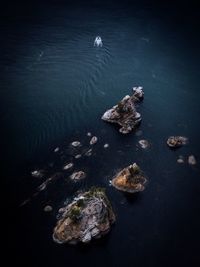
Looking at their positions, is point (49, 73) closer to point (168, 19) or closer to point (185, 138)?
point (185, 138)

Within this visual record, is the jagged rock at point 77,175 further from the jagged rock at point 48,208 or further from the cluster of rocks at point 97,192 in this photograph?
the jagged rock at point 48,208

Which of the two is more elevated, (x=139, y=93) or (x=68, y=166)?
(x=139, y=93)

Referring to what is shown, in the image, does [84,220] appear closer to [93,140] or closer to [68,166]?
[68,166]

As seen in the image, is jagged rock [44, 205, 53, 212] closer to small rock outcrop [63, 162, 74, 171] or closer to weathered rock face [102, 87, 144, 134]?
small rock outcrop [63, 162, 74, 171]

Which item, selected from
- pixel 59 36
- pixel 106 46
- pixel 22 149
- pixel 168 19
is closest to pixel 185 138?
pixel 22 149

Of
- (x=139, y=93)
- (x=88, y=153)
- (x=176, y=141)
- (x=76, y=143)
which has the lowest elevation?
(x=88, y=153)

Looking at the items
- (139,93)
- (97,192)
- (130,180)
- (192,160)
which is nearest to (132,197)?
(130,180)
